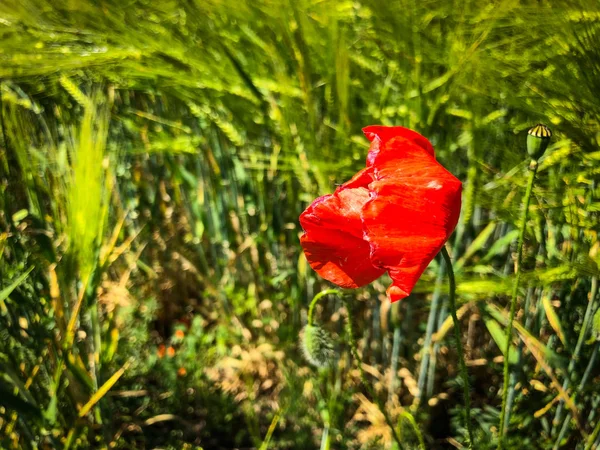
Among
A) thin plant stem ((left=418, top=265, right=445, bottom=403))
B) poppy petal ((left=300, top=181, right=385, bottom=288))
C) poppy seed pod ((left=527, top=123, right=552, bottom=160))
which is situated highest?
poppy seed pod ((left=527, top=123, right=552, bottom=160))

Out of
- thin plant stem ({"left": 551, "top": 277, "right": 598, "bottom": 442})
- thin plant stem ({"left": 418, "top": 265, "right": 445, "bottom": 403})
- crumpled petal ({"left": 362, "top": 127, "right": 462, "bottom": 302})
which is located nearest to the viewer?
crumpled petal ({"left": 362, "top": 127, "right": 462, "bottom": 302})

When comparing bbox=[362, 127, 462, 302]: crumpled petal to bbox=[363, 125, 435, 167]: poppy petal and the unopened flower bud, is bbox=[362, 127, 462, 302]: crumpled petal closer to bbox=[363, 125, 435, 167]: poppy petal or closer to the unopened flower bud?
bbox=[363, 125, 435, 167]: poppy petal

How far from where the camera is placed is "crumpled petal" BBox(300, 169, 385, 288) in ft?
2.35

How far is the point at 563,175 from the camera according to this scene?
91 cm

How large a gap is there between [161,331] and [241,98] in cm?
93

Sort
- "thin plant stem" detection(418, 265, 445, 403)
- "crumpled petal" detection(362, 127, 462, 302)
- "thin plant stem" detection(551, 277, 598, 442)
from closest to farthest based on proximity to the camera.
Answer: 1. "crumpled petal" detection(362, 127, 462, 302)
2. "thin plant stem" detection(551, 277, 598, 442)
3. "thin plant stem" detection(418, 265, 445, 403)

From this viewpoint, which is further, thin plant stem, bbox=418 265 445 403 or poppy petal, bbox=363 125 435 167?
thin plant stem, bbox=418 265 445 403

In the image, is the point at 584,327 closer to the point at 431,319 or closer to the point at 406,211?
the point at 431,319

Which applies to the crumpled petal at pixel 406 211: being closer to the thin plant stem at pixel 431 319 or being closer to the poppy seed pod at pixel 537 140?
the poppy seed pod at pixel 537 140

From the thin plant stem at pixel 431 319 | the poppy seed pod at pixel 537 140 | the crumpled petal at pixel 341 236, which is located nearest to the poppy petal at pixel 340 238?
the crumpled petal at pixel 341 236

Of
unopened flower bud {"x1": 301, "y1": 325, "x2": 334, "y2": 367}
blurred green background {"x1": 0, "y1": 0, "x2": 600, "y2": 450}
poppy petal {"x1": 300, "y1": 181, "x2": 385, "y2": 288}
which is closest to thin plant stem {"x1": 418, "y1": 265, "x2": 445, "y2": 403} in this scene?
blurred green background {"x1": 0, "y1": 0, "x2": 600, "y2": 450}

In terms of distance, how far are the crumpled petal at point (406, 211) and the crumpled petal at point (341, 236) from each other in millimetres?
37

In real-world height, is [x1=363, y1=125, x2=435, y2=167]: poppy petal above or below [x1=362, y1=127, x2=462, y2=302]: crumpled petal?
above

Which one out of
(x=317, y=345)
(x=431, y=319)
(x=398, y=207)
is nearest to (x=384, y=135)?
(x=398, y=207)
